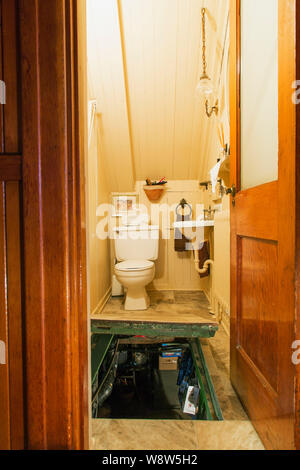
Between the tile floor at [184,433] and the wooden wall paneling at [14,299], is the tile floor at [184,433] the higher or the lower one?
the lower one

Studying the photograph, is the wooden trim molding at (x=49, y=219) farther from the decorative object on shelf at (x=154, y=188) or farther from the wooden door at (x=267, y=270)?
the decorative object on shelf at (x=154, y=188)

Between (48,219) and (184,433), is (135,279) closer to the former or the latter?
(184,433)

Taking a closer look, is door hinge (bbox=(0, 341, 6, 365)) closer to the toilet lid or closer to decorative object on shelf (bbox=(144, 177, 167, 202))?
the toilet lid

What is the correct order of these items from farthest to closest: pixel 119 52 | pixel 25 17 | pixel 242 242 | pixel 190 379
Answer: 1. pixel 119 52
2. pixel 190 379
3. pixel 242 242
4. pixel 25 17

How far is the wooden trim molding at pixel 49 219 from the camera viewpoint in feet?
2.10

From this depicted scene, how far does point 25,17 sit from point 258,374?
1377mm

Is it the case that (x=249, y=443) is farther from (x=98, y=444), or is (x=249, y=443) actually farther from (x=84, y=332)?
(x=84, y=332)

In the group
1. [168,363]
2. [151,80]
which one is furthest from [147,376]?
[151,80]

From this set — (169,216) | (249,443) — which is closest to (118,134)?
(169,216)

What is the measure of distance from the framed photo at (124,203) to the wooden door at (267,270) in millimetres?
2001

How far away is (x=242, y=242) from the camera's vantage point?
121 centimetres

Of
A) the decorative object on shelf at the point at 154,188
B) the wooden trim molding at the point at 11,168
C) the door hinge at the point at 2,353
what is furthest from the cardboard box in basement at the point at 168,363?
the decorative object on shelf at the point at 154,188

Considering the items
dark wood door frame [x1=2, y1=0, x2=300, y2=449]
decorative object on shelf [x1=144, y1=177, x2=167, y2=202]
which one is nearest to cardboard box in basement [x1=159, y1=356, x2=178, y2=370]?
dark wood door frame [x1=2, y1=0, x2=300, y2=449]

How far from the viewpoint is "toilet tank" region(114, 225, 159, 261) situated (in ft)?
9.46
